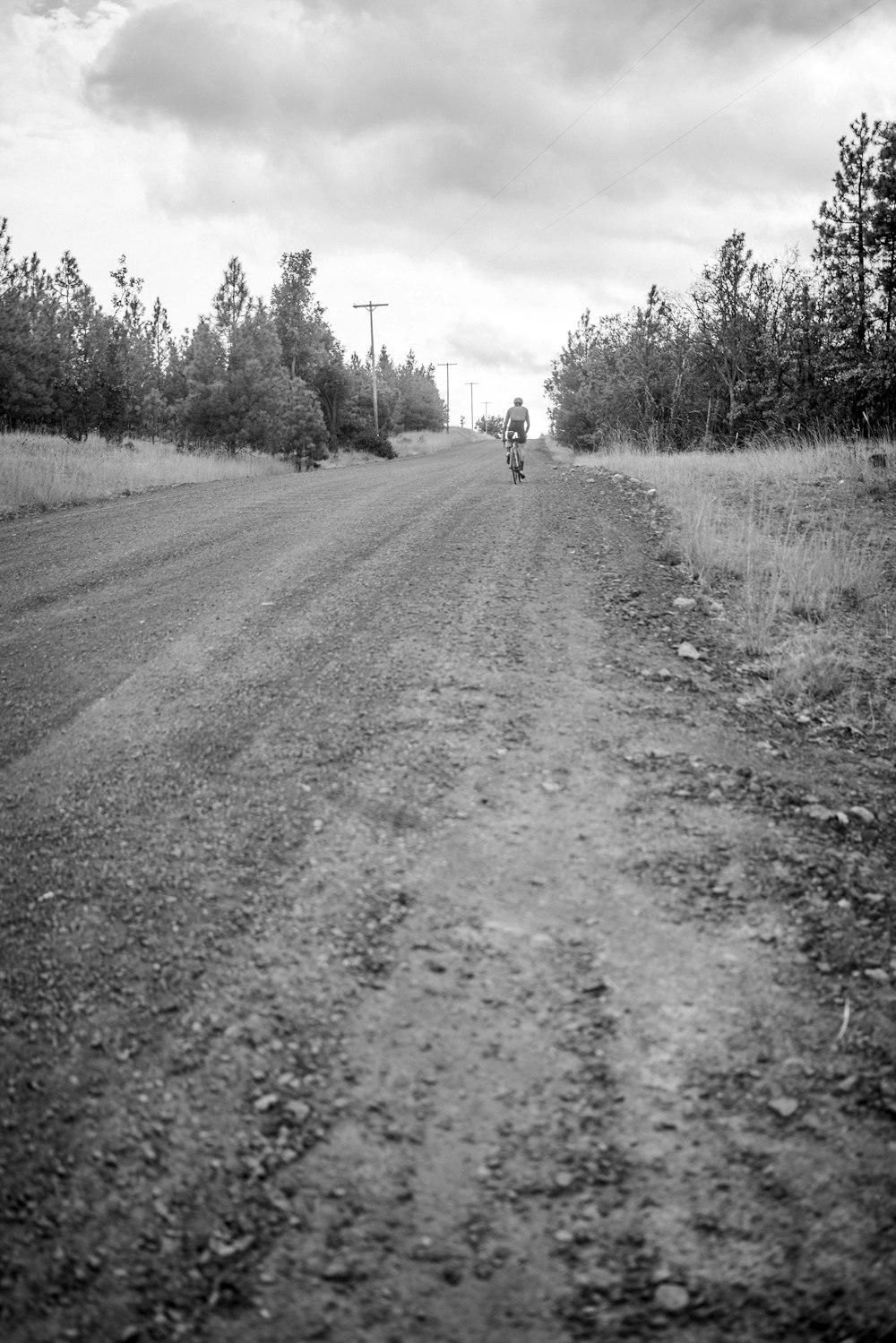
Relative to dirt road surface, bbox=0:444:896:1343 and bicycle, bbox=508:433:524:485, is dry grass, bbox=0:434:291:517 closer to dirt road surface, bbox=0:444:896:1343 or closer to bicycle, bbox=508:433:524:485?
bicycle, bbox=508:433:524:485

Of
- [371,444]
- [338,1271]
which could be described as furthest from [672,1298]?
[371,444]

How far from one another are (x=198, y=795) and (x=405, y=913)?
4.39 ft

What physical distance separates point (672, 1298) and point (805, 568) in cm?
698

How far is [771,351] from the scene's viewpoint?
23547 mm

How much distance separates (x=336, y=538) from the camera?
965 centimetres

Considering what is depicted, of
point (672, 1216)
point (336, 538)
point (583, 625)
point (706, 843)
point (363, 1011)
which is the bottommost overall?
point (672, 1216)

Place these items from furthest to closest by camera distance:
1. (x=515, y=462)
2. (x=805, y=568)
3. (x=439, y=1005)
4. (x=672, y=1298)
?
(x=515, y=462), (x=805, y=568), (x=439, y=1005), (x=672, y=1298)

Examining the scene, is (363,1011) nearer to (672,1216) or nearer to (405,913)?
(405,913)

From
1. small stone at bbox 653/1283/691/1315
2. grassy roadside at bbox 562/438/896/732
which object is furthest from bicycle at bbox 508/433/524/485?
small stone at bbox 653/1283/691/1315

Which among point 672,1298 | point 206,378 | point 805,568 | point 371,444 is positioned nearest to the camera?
point 672,1298

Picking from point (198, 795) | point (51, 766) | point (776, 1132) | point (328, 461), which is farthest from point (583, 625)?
point (328, 461)

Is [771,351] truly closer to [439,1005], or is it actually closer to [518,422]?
[518,422]

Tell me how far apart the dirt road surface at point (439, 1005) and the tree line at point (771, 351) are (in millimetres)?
17918

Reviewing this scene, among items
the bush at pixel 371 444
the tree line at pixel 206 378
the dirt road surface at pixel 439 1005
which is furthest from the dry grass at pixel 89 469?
the bush at pixel 371 444
